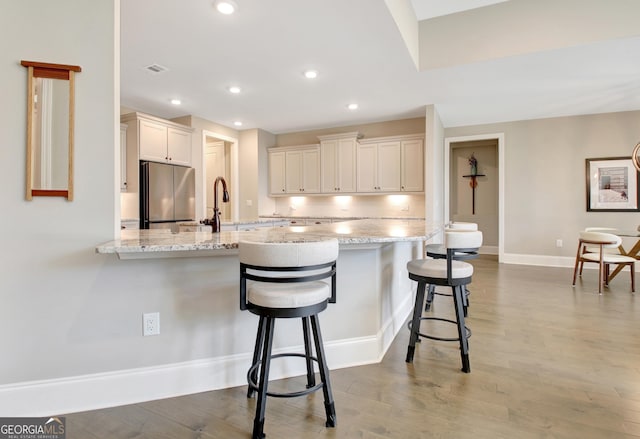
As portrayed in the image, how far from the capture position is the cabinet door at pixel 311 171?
620 centimetres

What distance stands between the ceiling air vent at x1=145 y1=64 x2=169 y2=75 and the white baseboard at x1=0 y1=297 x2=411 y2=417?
3163 millimetres

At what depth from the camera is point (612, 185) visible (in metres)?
5.19

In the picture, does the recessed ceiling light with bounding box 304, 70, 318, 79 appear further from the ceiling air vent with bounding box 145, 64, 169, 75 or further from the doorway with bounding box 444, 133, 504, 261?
the doorway with bounding box 444, 133, 504, 261

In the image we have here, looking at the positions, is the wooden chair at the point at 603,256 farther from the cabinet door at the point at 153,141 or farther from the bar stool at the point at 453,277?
the cabinet door at the point at 153,141

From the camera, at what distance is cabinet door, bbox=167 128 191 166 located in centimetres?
509

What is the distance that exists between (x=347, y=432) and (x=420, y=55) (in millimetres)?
3617

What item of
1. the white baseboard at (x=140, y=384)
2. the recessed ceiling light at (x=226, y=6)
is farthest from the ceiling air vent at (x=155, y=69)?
the white baseboard at (x=140, y=384)

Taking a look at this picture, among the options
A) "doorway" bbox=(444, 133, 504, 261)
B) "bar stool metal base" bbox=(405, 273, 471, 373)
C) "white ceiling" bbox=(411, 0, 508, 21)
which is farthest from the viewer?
"doorway" bbox=(444, 133, 504, 261)

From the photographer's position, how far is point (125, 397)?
66.7 inches

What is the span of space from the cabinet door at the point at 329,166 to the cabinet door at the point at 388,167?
2.72ft

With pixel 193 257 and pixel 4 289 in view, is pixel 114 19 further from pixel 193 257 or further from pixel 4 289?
pixel 4 289

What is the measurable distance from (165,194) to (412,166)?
155 inches

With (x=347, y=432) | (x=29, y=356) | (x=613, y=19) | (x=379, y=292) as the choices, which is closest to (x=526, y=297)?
(x=379, y=292)

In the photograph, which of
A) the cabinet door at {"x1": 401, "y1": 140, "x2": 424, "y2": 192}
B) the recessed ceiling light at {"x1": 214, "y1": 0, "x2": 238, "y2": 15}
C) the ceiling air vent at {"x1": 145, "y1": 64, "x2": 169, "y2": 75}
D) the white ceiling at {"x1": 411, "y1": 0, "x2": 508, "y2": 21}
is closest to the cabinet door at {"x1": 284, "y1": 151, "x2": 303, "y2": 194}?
the cabinet door at {"x1": 401, "y1": 140, "x2": 424, "y2": 192}
